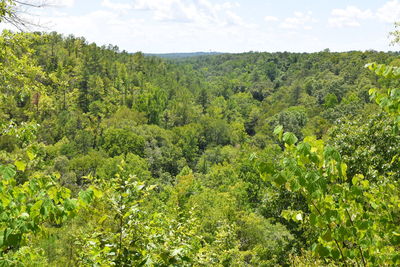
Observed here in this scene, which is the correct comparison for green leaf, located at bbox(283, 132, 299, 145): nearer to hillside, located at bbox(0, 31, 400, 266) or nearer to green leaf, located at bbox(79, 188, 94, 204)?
hillside, located at bbox(0, 31, 400, 266)

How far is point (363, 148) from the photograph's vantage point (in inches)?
496

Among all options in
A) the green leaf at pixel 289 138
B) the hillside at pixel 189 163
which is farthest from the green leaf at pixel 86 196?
the green leaf at pixel 289 138

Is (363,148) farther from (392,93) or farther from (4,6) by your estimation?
(4,6)

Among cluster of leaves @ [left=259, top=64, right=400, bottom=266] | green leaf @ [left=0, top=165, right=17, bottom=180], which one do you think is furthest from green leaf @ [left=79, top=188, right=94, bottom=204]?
cluster of leaves @ [left=259, top=64, right=400, bottom=266]

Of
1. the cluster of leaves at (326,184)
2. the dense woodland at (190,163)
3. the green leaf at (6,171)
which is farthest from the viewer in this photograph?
the dense woodland at (190,163)

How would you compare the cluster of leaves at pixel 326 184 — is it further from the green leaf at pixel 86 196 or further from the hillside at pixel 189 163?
the green leaf at pixel 86 196

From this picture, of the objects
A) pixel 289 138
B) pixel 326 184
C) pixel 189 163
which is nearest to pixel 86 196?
pixel 289 138

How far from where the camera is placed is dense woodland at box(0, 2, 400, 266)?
2943 millimetres

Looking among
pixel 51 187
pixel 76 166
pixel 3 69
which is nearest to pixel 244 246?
pixel 3 69

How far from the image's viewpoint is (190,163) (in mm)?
65812

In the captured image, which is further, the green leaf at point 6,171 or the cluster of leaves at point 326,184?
the green leaf at point 6,171

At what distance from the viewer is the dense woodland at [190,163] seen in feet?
9.66

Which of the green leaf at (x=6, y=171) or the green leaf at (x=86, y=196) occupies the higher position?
the green leaf at (x=6, y=171)

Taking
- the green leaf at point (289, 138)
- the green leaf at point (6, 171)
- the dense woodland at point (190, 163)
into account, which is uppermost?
the green leaf at point (289, 138)
